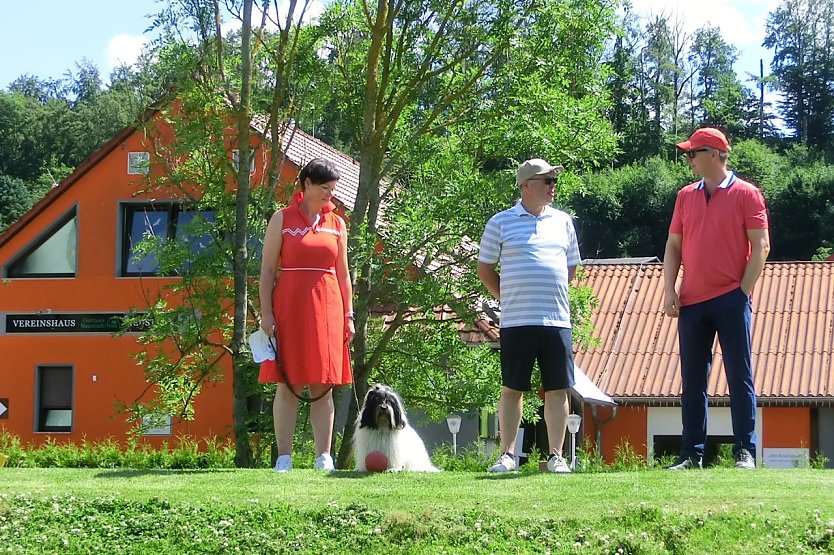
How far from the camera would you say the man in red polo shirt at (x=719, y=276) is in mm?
8430

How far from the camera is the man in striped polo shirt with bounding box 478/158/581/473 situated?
8.48 metres

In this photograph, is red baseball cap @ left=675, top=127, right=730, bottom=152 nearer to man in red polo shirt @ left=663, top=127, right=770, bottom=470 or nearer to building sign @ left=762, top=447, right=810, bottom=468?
man in red polo shirt @ left=663, top=127, right=770, bottom=470

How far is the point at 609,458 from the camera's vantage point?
27.4m

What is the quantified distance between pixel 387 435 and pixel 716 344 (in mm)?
19117

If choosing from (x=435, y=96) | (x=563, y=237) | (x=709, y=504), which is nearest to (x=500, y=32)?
(x=435, y=96)

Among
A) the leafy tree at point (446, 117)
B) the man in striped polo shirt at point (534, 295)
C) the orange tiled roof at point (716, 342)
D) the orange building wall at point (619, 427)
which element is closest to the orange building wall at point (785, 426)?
the orange tiled roof at point (716, 342)

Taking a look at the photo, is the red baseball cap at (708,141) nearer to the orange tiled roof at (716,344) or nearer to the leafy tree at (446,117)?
the leafy tree at (446,117)

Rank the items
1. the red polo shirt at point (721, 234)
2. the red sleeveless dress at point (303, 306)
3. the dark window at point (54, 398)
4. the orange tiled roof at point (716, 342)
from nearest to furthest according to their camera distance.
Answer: the red polo shirt at point (721, 234) → the red sleeveless dress at point (303, 306) → the orange tiled roof at point (716, 342) → the dark window at point (54, 398)

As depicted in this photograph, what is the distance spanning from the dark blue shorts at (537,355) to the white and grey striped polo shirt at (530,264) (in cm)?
6

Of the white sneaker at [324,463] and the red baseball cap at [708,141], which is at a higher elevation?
the red baseball cap at [708,141]

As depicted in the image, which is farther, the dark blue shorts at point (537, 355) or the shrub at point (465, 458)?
the shrub at point (465, 458)

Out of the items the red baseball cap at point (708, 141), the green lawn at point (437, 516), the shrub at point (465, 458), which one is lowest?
the shrub at point (465, 458)

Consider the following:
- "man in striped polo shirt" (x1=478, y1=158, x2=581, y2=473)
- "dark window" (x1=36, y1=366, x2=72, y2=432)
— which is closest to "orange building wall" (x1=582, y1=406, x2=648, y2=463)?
"dark window" (x1=36, y1=366, x2=72, y2=432)

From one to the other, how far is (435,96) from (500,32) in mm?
1363
